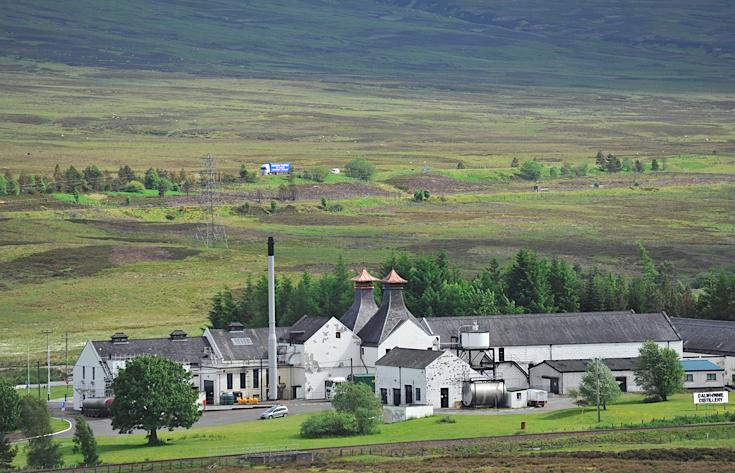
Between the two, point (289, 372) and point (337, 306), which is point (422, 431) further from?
point (337, 306)

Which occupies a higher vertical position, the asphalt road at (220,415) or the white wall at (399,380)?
the white wall at (399,380)

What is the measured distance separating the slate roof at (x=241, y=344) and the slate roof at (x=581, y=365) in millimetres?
16202

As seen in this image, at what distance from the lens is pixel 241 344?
9712cm

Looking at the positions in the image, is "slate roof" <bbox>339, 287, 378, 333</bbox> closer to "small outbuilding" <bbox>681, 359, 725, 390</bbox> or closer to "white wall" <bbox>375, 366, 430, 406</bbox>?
"white wall" <bbox>375, 366, 430, 406</bbox>

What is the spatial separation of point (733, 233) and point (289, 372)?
9052 cm

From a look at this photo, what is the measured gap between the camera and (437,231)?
174000 millimetres

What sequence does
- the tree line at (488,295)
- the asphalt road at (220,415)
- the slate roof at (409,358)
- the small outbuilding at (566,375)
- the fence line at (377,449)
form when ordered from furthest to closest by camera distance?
1. the tree line at (488,295)
2. the small outbuilding at (566,375)
3. the slate roof at (409,358)
4. the asphalt road at (220,415)
5. the fence line at (377,449)

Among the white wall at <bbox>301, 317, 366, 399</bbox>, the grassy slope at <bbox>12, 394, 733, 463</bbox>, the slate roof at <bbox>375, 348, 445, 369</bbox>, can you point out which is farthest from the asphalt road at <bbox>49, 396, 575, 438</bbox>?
the white wall at <bbox>301, 317, 366, 399</bbox>

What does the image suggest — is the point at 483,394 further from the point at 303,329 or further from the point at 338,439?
the point at 303,329


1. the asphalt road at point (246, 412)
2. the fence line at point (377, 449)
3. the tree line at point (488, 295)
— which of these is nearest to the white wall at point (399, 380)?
the asphalt road at point (246, 412)

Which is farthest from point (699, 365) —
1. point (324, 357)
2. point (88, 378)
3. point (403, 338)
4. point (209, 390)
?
point (88, 378)

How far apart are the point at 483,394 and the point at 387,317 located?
11378 mm

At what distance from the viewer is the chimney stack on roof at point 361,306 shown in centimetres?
9994

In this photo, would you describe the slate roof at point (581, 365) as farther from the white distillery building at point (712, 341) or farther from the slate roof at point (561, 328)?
the white distillery building at point (712, 341)
